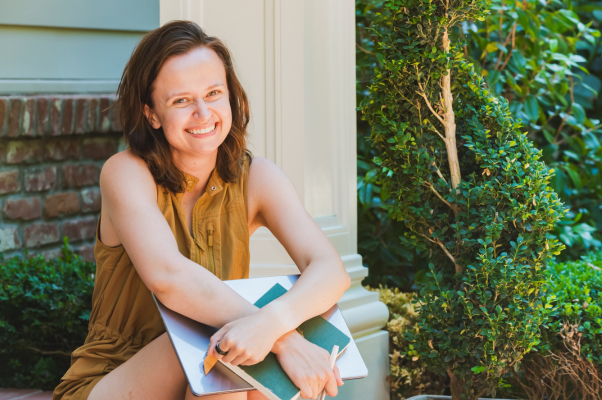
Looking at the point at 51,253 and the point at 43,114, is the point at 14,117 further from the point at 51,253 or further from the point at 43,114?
the point at 51,253

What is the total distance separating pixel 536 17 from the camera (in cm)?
290

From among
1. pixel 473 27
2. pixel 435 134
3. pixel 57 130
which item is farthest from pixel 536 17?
pixel 57 130

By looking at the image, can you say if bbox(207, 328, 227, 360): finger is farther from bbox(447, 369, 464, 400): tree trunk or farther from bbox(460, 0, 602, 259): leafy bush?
A: bbox(460, 0, 602, 259): leafy bush

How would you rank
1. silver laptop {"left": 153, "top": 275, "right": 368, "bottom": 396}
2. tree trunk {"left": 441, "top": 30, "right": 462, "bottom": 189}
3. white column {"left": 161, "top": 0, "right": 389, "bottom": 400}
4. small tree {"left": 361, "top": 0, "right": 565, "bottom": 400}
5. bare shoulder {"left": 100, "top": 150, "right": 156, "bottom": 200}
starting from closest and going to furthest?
silver laptop {"left": 153, "top": 275, "right": 368, "bottom": 396} < bare shoulder {"left": 100, "top": 150, "right": 156, "bottom": 200} < small tree {"left": 361, "top": 0, "right": 565, "bottom": 400} < tree trunk {"left": 441, "top": 30, "right": 462, "bottom": 189} < white column {"left": 161, "top": 0, "right": 389, "bottom": 400}

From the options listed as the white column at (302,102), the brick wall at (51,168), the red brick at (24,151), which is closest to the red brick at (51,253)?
the brick wall at (51,168)

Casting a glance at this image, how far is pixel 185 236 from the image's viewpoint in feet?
5.12

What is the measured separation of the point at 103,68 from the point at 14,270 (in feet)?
4.04

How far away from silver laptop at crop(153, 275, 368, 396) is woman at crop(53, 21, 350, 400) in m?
0.03

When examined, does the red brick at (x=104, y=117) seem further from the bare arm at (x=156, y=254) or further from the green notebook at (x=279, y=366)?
the green notebook at (x=279, y=366)

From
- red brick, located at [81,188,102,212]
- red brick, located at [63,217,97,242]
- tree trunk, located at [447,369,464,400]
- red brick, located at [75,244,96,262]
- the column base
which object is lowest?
the column base

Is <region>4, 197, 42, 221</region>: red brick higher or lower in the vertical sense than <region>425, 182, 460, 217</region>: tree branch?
lower

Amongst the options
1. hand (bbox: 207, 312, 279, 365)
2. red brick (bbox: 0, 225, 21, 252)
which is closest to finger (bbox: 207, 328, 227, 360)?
hand (bbox: 207, 312, 279, 365)

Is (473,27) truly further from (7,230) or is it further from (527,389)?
(7,230)

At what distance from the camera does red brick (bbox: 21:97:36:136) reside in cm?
263
